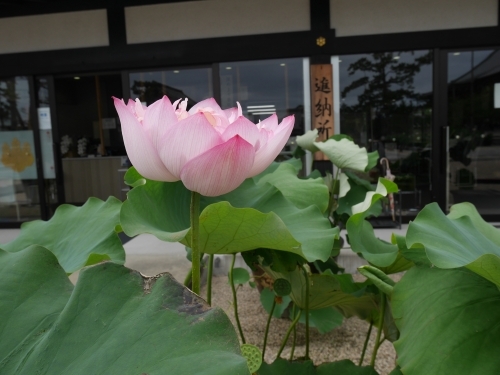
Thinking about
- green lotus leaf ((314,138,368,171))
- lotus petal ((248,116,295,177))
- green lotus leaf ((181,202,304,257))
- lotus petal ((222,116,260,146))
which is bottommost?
green lotus leaf ((181,202,304,257))

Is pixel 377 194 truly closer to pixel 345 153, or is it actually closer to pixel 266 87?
pixel 345 153

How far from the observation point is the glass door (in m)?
3.66

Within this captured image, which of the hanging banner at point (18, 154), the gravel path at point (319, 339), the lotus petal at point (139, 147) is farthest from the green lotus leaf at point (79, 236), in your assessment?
the hanging banner at point (18, 154)

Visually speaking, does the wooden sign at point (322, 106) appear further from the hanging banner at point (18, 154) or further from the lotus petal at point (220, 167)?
the lotus petal at point (220, 167)

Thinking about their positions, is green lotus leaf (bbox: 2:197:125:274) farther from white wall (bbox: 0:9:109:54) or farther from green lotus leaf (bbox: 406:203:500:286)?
white wall (bbox: 0:9:109:54)

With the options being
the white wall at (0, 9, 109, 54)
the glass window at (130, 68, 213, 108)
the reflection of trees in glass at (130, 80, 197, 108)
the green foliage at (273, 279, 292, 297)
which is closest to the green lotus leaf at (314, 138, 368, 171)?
the green foliage at (273, 279, 292, 297)

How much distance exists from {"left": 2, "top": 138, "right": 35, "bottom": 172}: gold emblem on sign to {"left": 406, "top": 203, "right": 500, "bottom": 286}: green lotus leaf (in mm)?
4435

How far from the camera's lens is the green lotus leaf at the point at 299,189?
67 centimetres

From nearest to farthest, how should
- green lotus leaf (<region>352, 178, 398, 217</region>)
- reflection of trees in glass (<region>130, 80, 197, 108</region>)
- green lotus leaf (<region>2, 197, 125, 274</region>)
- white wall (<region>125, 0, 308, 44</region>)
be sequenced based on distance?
green lotus leaf (<region>2, 197, 125, 274</region>)
green lotus leaf (<region>352, 178, 398, 217</region>)
white wall (<region>125, 0, 308, 44</region>)
reflection of trees in glass (<region>130, 80, 197, 108</region>)

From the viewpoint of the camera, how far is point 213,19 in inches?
145

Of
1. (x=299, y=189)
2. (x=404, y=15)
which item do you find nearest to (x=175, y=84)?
(x=404, y=15)

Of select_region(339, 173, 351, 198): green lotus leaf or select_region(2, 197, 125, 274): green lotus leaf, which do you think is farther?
select_region(339, 173, 351, 198): green lotus leaf

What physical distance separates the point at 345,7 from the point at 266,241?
3.58 m

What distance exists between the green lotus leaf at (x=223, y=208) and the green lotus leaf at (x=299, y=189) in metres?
0.06
